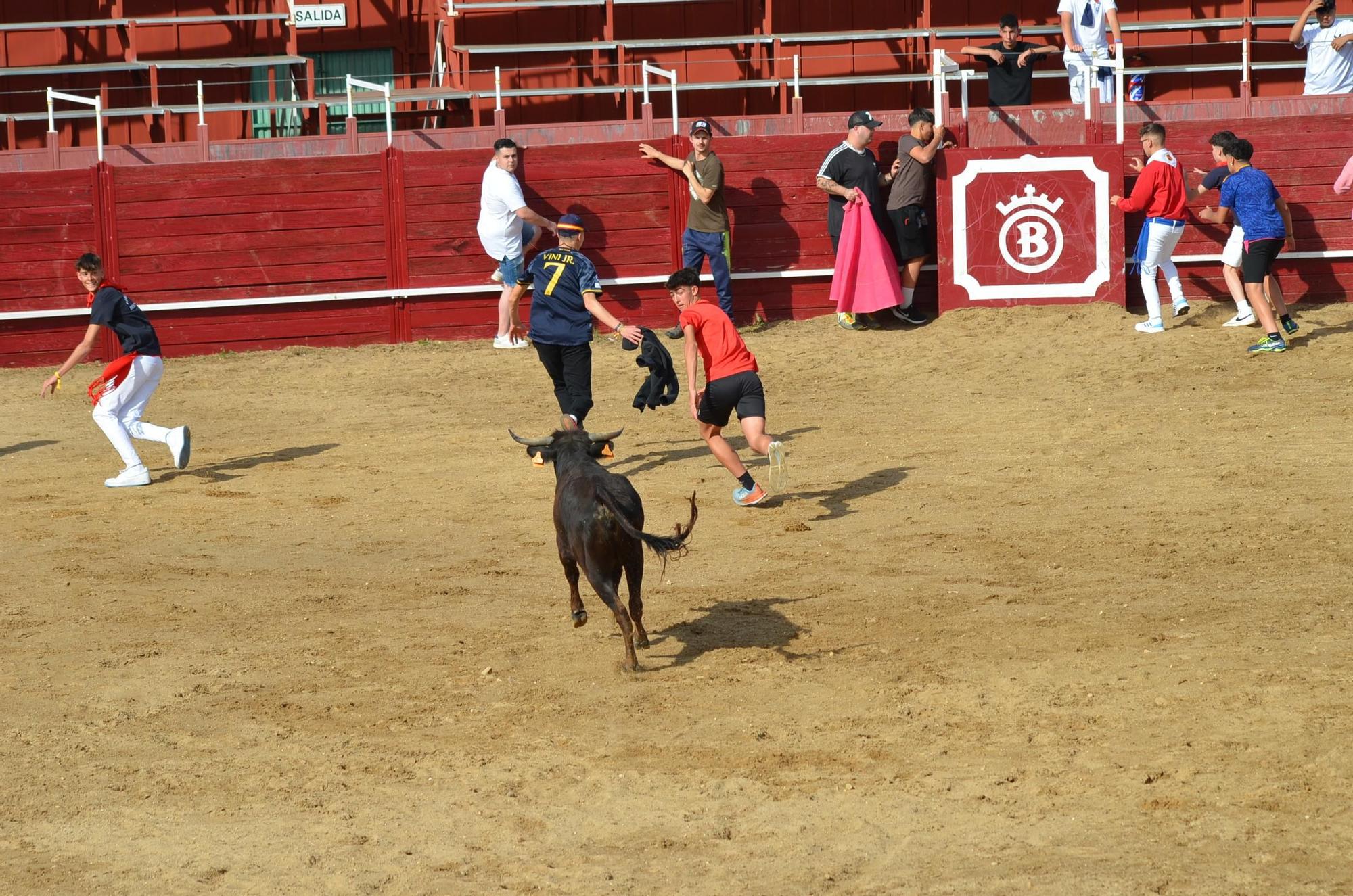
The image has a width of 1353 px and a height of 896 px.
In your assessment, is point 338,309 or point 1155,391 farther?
point 338,309

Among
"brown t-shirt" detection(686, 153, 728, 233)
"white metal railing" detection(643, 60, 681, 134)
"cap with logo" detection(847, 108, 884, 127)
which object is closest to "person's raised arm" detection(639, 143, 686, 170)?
"brown t-shirt" detection(686, 153, 728, 233)

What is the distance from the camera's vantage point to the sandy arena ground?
476 centimetres

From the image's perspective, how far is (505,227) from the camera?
48.0 feet

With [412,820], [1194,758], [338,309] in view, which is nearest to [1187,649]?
[1194,758]

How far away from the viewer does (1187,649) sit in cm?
623

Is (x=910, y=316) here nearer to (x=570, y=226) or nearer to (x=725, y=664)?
(x=570, y=226)

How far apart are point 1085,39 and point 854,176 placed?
3.71m

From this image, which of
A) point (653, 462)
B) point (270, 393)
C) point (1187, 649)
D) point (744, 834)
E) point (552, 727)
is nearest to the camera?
point (744, 834)

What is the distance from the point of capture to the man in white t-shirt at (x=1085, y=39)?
16.3 metres

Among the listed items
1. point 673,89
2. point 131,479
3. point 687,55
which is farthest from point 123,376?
point 687,55

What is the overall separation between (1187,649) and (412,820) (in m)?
3.08

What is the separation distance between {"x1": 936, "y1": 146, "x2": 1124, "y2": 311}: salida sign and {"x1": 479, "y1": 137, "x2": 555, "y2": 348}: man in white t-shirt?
375 centimetres

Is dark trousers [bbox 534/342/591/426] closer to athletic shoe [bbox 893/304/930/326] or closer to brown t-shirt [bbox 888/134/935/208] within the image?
athletic shoe [bbox 893/304/930/326]

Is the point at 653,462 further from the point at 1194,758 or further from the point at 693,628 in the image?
the point at 1194,758
